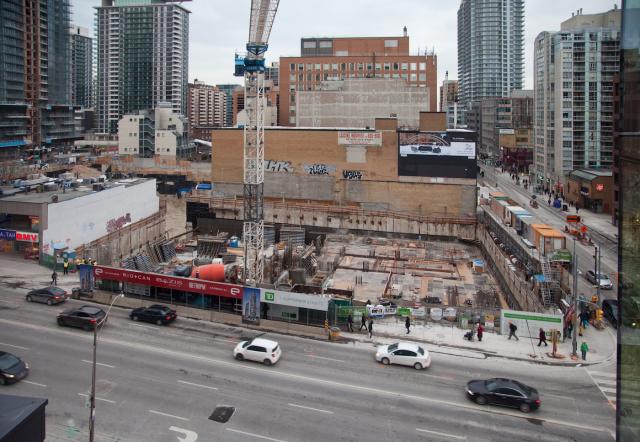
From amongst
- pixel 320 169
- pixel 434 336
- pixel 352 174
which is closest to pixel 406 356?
pixel 434 336

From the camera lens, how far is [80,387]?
2342 centimetres

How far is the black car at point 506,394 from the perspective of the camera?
872 inches

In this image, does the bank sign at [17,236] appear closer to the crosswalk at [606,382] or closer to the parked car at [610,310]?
the crosswalk at [606,382]

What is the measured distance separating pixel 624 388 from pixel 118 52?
213m

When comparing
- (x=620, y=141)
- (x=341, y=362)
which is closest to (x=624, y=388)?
(x=620, y=141)

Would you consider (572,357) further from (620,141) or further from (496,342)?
(620,141)

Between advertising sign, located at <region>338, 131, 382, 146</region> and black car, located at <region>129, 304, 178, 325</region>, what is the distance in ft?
143

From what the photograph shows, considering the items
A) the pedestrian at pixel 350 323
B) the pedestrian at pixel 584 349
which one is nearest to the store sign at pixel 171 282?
the pedestrian at pixel 350 323

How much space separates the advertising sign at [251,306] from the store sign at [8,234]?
76.7ft

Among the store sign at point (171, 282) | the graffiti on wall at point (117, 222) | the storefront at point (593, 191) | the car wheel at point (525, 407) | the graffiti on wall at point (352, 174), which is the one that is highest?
the graffiti on wall at point (352, 174)

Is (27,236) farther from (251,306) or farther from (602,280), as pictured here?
(602,280)

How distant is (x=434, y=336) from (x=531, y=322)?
17.1 feet

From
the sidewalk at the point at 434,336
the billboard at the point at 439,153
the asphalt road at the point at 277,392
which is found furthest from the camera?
the billboard at the point at 439,153

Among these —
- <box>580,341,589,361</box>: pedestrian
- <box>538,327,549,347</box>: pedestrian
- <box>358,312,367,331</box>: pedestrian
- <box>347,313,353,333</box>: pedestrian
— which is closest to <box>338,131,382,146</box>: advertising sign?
<box>358,312,367,331</box>: pedestrian
